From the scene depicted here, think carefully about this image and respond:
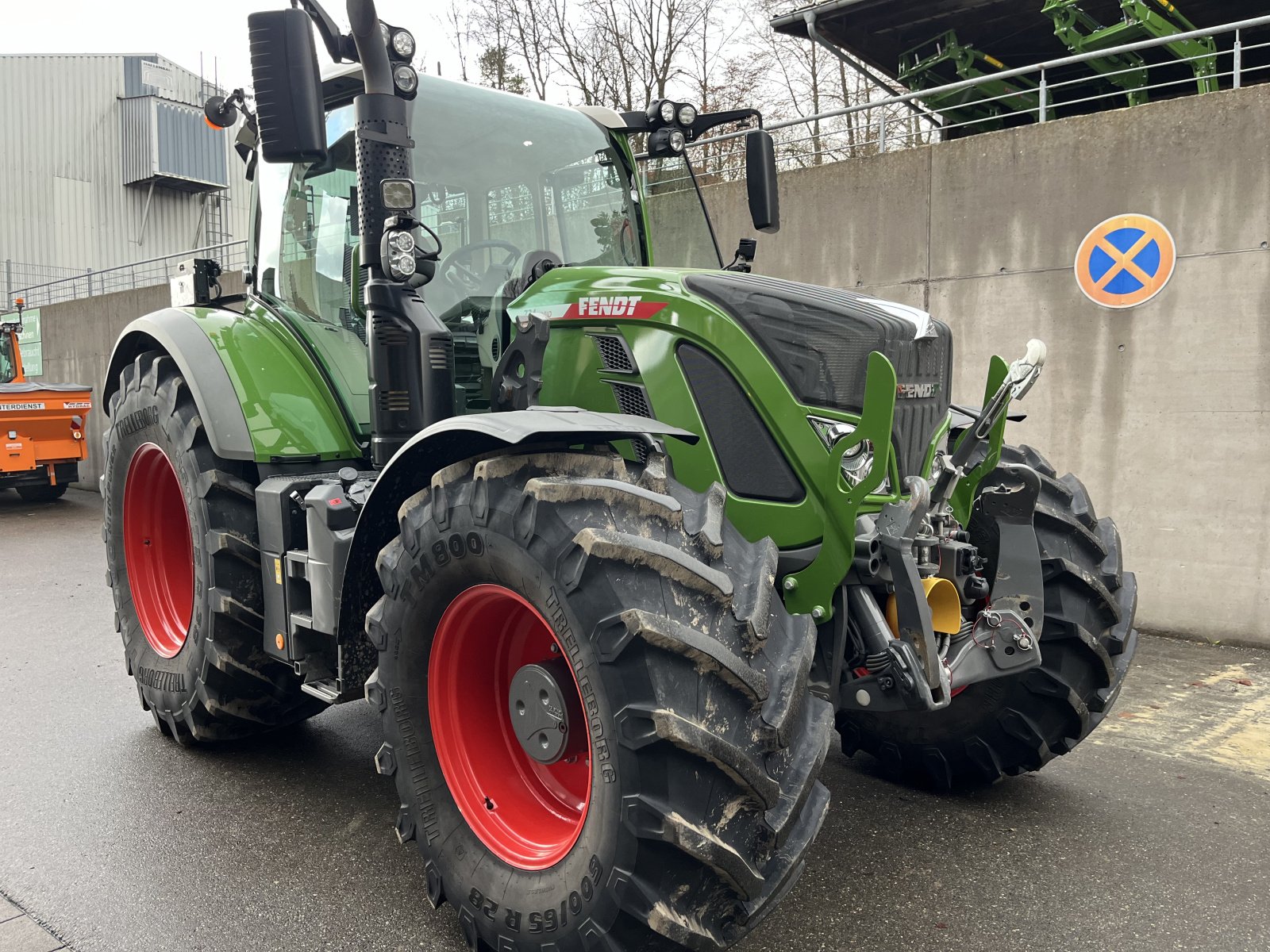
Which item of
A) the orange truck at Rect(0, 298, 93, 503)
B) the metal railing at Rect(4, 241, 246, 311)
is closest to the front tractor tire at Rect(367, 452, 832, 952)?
the orange truck at Rect(0, 298, 93, 503)

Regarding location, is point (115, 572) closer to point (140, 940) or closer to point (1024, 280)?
point (140, 940)

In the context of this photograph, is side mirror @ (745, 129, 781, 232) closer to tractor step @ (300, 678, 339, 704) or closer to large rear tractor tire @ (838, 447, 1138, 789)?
large rear tractor tire @ (838, 447, 1138, 789)

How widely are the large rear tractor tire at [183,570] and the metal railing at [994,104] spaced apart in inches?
87.1

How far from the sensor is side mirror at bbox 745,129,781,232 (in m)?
4.00

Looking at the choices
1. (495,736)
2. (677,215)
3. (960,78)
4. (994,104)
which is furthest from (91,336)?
(495,736)

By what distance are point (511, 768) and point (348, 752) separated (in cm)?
155

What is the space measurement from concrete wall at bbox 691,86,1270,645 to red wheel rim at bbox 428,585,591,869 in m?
4.59

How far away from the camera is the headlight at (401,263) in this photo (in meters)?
3.13

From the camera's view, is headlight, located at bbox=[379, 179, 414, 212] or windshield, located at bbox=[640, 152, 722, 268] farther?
windshield, located at bbox=[640, 152, 722, 268]

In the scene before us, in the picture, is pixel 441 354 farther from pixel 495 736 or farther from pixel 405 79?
pixel 495 736

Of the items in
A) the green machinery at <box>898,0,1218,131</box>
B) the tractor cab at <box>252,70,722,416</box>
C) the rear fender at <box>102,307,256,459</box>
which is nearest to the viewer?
the tractor cab at <box>252,70,722,416</box>

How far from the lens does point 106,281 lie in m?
20.4

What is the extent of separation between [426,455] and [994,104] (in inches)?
420

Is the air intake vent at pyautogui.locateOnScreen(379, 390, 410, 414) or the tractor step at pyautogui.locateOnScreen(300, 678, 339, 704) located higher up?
the air intake vent at pyautogui.locateOnScreen(379, 390, 410, 414)
